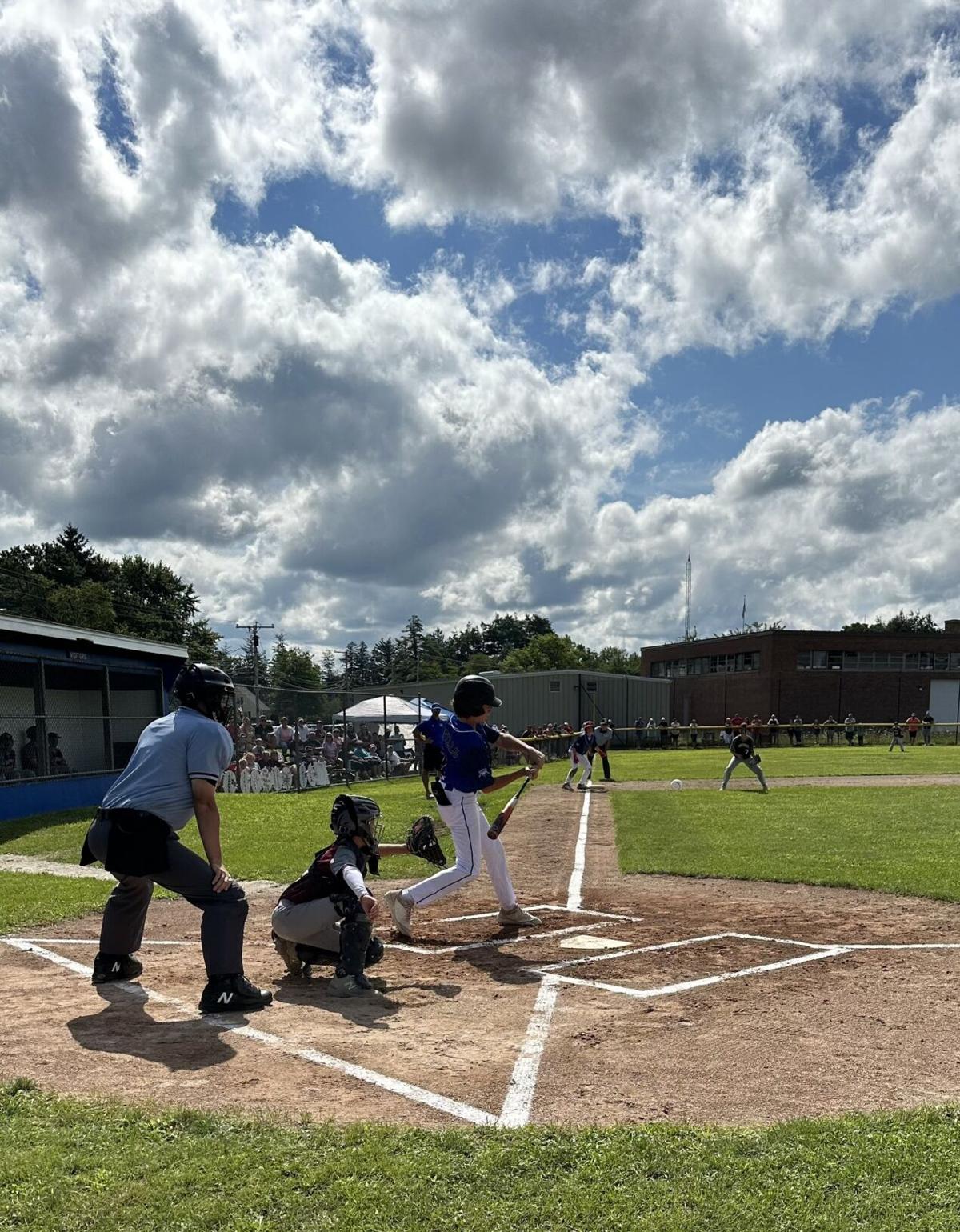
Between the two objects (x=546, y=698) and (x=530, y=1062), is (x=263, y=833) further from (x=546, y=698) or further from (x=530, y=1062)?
(x=546, y=698)

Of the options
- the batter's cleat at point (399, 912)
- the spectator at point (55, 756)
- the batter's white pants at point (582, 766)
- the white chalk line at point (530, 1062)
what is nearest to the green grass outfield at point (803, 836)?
the batter's white pants at point (582, 766)

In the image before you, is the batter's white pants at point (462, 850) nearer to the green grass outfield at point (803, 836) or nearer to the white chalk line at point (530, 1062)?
the white chalk line at point (530, 1062)

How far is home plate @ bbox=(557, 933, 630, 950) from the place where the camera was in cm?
698

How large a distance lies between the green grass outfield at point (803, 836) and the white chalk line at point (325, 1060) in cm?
658

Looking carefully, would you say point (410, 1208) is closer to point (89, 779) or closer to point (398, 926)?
point (398, 926)

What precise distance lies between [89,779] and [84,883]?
9955 mm

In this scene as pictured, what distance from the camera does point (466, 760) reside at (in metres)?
7.23

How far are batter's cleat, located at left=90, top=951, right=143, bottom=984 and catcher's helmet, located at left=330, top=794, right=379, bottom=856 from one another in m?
1.52

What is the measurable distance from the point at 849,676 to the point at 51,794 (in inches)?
2323

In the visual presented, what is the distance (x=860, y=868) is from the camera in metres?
10.6

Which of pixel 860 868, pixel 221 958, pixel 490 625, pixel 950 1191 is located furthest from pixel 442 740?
pixel 490 625

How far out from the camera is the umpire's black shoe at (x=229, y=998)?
17.2ft

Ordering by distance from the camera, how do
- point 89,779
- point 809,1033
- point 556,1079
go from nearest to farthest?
1. point 556,1079
2. point 809,1033
3. point 89,779

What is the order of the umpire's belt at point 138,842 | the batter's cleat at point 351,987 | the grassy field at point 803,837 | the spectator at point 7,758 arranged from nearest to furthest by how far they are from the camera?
the umpire's belt at point 138,842
the batter's cleat at point 351,987
the grassy field at point 803,837
the spectator at point 7,758
